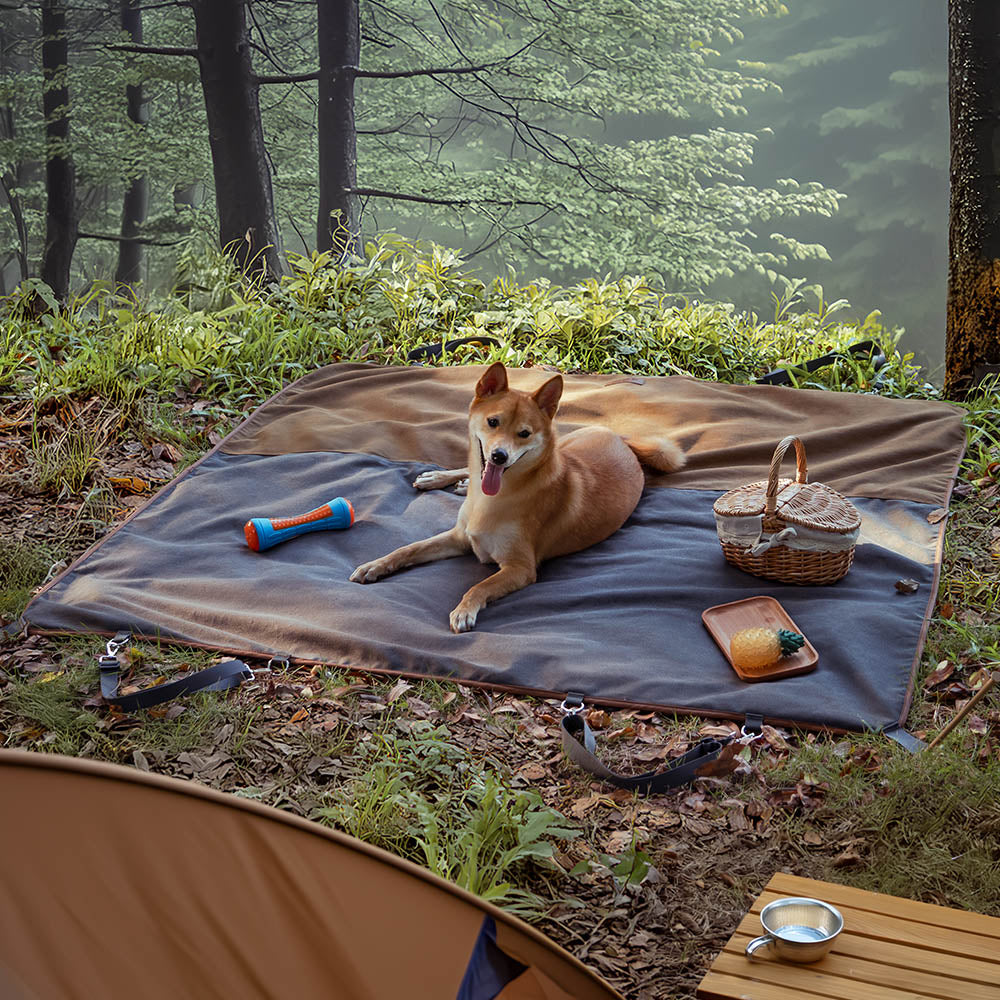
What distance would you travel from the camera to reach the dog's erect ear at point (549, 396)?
133 inches

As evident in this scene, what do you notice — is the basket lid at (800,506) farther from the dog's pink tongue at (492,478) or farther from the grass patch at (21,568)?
the grass patch at (21,568)

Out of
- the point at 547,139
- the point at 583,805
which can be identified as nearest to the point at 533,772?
the point at 583,805

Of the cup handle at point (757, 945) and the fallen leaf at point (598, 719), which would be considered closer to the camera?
the cup handle at point (757, 945)

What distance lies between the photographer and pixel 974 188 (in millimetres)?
4996

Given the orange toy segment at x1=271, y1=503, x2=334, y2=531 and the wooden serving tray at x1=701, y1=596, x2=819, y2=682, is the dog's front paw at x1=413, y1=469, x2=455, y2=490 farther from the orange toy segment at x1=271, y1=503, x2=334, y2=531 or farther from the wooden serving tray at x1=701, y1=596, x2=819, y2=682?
the wooden serving tray at x1=701, y1=596, x2=819, y2=682

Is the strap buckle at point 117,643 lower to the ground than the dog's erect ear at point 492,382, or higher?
lower

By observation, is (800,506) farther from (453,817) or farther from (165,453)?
(165,453)

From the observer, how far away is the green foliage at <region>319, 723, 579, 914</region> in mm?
2092

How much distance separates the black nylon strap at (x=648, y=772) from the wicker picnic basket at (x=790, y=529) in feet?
3.11

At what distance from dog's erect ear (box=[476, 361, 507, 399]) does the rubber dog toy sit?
33.0 inches

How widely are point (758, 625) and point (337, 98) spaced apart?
8554 mm

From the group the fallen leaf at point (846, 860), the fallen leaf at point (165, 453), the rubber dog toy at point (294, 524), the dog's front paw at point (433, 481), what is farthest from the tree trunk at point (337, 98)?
the fallen leaf at point (846, 860)

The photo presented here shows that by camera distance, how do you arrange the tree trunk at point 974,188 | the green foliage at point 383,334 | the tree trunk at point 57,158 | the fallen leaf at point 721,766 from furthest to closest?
1. the tree trunk at point 57,158
2. the green foliage at point 383,334
3. the tree trunk at point 974,188
4. the fallen leaf at point 721,766

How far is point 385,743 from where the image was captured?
2604mm
